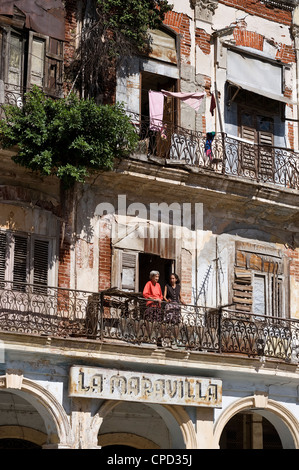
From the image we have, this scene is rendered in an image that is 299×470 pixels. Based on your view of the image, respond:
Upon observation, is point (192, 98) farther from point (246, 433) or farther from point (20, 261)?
point (246, 433)

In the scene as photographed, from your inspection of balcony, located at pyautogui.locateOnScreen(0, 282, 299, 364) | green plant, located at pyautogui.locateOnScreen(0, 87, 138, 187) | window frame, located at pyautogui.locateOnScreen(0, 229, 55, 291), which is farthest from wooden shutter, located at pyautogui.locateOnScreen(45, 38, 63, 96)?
balcony, located at pyautogui.locateOnScreen(0, 282, 299, 364)

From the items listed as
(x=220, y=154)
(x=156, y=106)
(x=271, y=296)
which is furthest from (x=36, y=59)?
(x=271, y=296)

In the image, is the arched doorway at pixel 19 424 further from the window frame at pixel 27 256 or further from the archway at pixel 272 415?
the archway at pixel 272 415

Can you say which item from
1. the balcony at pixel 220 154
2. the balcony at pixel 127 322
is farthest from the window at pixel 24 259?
the balcony at pixel 220 154

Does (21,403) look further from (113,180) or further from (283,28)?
(283,28)

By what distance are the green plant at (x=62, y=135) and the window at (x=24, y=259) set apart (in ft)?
4.15

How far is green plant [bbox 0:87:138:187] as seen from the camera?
59.5 feet

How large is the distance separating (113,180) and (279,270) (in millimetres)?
4291

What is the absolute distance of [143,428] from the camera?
20188 mm

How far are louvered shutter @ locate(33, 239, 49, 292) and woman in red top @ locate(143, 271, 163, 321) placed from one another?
1885mm

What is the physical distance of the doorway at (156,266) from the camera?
2047 centimetres

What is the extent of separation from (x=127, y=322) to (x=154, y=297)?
0.88 metres

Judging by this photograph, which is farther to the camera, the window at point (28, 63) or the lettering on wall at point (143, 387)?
the window at point (28, 63)

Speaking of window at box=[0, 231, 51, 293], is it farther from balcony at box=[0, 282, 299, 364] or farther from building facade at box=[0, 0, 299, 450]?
balcony at box=[0, 282, 299, 364]
